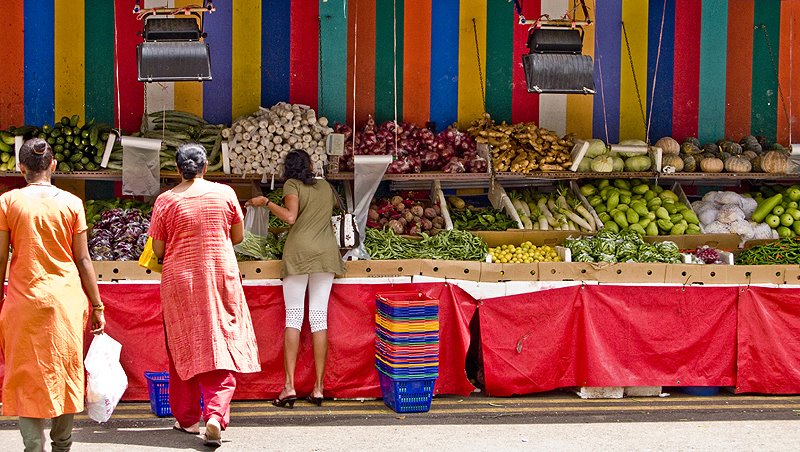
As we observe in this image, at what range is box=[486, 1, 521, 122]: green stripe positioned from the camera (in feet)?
33.6

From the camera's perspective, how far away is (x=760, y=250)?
8781 millimetres

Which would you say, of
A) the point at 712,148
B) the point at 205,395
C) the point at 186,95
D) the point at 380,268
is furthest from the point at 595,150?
the point at 205,395

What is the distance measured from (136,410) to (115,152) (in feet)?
8.33

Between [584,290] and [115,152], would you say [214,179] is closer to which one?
[115,152]

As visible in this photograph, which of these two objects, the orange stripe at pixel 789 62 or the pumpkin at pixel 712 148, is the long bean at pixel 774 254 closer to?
the pumpkin at pixel 712 148

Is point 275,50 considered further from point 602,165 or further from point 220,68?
point 602,165

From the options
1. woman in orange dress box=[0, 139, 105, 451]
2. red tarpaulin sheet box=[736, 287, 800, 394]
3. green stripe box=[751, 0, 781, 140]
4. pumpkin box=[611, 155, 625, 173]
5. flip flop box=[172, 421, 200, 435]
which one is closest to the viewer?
woman in orange dress box=[0, 139, 105, 451]

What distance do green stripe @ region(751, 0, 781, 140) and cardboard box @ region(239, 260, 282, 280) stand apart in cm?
534

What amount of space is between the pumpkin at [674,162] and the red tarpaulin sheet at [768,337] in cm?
183

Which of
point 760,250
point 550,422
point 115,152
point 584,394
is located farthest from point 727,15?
point 115,152

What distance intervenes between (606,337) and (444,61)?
3.35m

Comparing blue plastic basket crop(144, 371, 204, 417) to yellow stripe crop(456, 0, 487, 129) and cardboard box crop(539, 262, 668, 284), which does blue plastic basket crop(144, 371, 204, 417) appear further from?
yellow stripe crop(456, 0, 487, 129)

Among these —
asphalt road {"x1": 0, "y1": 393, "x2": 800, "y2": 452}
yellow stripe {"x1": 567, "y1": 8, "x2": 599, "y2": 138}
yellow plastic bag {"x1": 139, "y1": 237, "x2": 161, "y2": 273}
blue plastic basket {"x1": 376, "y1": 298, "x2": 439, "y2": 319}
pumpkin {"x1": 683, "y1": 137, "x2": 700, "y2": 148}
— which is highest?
yellow stripe {"x1": 567, "y1": 8, "x2": 599, "y2": 138}

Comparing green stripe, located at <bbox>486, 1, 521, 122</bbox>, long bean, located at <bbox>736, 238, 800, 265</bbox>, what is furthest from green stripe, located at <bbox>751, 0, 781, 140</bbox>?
green stripe, located at <bbox>486, 1, 521, 122</bbox>
